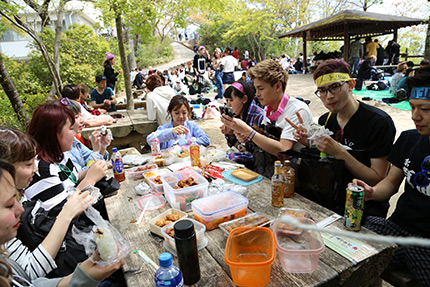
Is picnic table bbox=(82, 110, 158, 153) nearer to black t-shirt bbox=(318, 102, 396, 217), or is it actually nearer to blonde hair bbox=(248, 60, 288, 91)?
blonde hair bbox=(248, 60, 288, 91)

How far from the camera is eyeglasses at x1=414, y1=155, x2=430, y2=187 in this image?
1.69 m

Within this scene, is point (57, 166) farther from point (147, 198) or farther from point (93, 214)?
point (93, 214)

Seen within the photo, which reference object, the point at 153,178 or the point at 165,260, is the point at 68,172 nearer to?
the point at 153,178

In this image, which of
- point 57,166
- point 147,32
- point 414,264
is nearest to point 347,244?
point 414,264

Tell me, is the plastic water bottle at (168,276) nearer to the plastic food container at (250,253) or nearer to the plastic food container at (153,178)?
the plastic food container at (250,253)

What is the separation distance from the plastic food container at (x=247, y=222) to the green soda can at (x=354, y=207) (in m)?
0.48

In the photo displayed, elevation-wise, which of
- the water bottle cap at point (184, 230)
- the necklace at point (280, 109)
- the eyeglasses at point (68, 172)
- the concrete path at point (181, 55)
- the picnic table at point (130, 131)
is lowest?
the picnic table at point (130, 131)

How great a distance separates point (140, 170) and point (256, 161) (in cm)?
125

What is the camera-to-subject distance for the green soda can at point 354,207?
1509 millimetres

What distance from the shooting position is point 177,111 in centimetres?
346

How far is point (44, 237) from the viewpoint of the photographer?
5.22 ft

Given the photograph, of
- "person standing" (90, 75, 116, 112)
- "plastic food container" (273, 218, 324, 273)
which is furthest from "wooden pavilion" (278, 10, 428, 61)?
"plastic food container" (273, 218, 324, 273)

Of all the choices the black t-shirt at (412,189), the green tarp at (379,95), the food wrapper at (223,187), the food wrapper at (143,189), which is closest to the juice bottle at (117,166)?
the food wrapper at (143,189)

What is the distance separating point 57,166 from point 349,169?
7.93 ft
